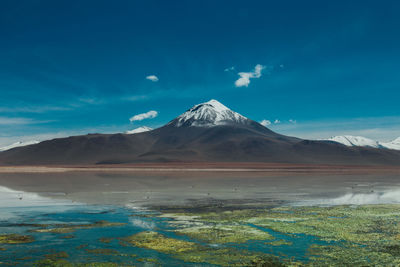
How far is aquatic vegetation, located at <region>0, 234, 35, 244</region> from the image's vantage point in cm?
1574

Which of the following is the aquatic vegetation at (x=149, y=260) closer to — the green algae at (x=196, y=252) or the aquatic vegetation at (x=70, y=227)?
the green algae at (x=196, y=252)

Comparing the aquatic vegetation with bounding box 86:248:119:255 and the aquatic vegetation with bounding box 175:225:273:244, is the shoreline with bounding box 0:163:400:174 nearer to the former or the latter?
the aquatic vegetation with bounding box 175:225:273:244

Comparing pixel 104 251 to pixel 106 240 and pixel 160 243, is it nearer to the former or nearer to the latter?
pixel 106 240

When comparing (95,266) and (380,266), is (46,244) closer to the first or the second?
(95,266)

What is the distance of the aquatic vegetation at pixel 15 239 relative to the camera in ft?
51.6

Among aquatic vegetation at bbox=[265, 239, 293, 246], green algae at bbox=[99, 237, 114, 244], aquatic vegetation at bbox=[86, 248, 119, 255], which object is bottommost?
aquatic vegetation at bbox=[265, 239, 293, 246]

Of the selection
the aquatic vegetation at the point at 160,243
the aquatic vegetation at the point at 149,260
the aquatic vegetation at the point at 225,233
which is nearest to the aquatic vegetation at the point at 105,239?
the aquatic vegetation at the point at 160,243

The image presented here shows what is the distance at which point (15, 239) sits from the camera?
16.2 metres

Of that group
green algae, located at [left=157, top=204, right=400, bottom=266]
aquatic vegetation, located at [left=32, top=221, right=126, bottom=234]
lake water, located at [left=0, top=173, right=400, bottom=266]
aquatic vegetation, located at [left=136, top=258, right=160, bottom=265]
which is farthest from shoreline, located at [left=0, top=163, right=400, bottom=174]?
aquatic vegetation, located at [left=136, top=258, right=160, bottom=265]

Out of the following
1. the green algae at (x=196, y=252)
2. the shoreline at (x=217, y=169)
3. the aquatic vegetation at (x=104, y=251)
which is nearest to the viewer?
the green algae at (x=196, y=252)

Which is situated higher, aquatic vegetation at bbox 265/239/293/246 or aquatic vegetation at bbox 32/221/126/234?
aquatic vegetation at bbox 32/221/126/234

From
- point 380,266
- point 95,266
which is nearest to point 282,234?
point 380,266

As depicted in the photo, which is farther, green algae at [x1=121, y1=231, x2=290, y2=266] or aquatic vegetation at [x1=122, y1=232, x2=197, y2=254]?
aquatic vegetation at [x1=122, y1=232, x2=197, y2=254]

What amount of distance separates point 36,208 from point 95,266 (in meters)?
15.2
